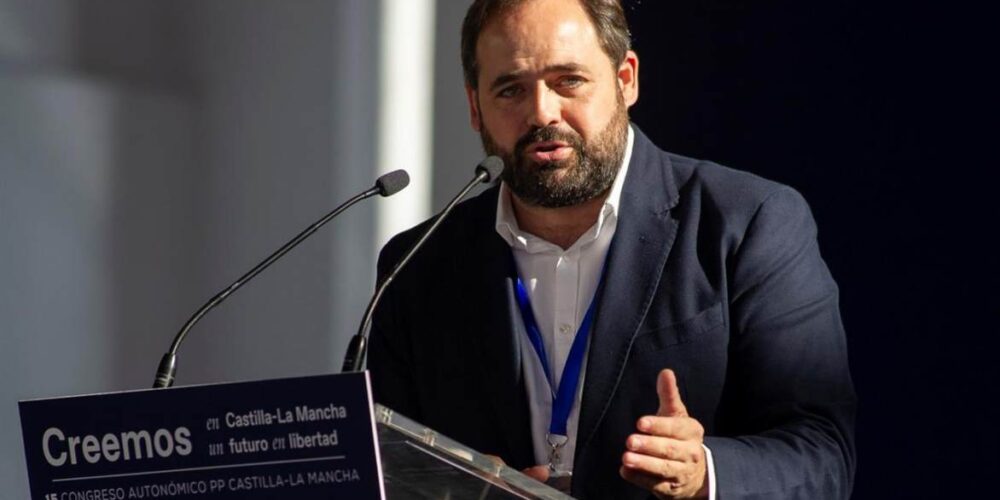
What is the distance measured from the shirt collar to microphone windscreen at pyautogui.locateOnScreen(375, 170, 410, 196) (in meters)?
0.52

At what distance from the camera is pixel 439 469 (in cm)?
162

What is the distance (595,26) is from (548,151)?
0.24 m

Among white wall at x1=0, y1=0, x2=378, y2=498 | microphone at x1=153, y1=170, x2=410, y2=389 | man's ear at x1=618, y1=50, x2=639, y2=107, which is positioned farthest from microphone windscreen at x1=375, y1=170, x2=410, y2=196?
white wall at x1=0, y1=0, x2=378, y2=498

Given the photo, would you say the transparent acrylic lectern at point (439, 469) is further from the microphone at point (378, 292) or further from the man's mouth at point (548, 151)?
the man's mouth at point (548, 151)

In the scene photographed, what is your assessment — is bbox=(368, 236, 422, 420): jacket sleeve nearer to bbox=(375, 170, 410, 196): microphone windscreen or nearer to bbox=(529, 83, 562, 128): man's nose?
bbox=(529, 83, 562, 128): man's nose

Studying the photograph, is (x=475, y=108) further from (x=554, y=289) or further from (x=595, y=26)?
(x=554, y=289)

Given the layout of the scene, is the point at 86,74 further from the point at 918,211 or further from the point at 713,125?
the point at 918,211

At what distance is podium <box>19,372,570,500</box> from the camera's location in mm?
1476

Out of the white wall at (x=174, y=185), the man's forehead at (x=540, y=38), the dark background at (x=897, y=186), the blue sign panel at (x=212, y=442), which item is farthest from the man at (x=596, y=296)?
the white wall at (x=174, y=185)

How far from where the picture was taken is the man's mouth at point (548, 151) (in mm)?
2371

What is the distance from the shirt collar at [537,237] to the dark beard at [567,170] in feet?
0.07

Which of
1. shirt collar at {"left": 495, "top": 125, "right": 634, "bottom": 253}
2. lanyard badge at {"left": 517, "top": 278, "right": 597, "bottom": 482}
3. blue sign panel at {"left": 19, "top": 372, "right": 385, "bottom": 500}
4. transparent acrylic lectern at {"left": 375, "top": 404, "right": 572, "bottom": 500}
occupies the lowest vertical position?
lanyard badge at {"left": 517, "top": 278, "right": 597, "bottom": 482}

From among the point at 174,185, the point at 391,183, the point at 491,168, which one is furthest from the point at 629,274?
the point at 174,185

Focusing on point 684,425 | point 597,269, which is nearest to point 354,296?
point 597,269
